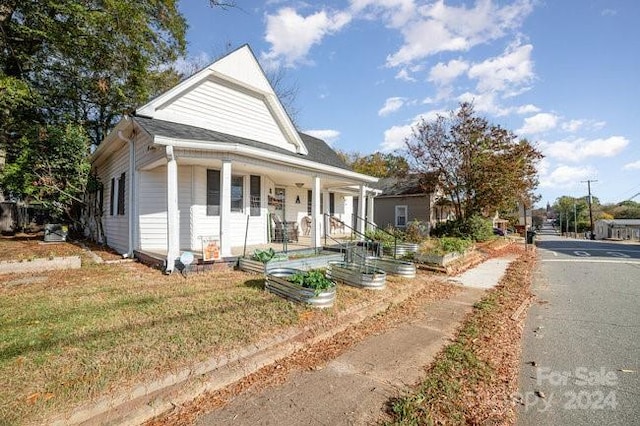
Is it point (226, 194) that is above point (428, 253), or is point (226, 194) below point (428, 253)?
above

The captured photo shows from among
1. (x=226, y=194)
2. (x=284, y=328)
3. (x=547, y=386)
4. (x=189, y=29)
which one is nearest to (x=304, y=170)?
(x=226, y=194)

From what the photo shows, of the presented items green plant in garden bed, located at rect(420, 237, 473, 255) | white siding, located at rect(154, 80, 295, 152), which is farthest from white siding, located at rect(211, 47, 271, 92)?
green plant in garden bed, located at rect(420, 237, 473, 255)

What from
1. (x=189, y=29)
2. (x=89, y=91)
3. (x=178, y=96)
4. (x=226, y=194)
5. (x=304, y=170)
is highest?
(x=189, y=29)

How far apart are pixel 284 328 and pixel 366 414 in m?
1.74

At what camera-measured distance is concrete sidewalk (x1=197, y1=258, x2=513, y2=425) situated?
2.65 metres

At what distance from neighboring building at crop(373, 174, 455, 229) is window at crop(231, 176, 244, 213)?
13.4 metres

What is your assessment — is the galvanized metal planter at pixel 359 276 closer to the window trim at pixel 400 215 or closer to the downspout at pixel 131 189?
the downspout at pixel 131 189

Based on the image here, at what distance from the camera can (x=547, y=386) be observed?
324 centimetres

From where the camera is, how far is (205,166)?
934cm

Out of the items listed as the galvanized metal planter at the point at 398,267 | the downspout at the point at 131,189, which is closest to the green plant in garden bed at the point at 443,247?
the galvanized metal planter at the point at 398,267

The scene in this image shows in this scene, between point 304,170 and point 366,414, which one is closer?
point 366,414

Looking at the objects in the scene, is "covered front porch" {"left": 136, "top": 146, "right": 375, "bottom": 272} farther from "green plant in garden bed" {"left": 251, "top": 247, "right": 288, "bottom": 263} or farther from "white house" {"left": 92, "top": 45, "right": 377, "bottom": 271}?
"green plant in garden bed" {"left": 251, "top": 247, "right": 288, "bottom": 263}

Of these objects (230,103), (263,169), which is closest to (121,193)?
(230,103)

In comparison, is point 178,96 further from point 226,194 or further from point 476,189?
point 476,189
